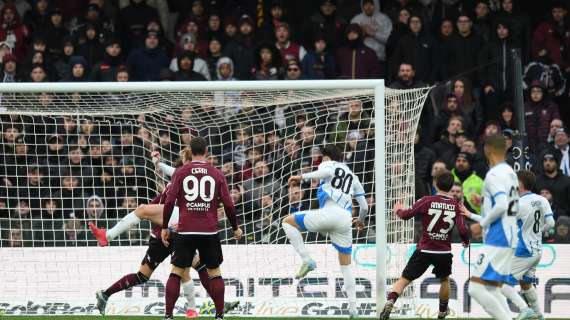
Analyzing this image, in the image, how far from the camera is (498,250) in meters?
10.6

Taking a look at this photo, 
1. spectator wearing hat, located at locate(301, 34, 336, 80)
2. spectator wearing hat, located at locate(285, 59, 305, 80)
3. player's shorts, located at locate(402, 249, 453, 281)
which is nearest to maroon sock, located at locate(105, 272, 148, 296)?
player's shorts, located at locate(402, 249, 453, 281)

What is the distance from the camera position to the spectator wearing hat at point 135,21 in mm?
19781

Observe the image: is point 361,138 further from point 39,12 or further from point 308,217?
point 39,12

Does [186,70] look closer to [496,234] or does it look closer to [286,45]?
[286,45]

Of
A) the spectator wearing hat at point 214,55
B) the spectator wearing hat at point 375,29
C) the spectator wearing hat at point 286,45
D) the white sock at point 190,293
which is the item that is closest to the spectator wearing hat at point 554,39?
the spectator wearing hat at point 375,29

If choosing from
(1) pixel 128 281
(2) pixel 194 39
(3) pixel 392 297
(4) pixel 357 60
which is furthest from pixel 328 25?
(3) pixel 392 297

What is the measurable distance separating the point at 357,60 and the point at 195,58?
2440 mm

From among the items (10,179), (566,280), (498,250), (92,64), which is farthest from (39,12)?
(498,250)

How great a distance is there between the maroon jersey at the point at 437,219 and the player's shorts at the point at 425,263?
0.05 m

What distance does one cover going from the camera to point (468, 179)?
54.1 ft

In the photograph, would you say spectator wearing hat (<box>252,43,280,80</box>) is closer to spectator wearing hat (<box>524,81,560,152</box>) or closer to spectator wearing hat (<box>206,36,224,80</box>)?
spectator wearing hat (<box>206,36,224,80</box>)

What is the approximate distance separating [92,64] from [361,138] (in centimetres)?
553

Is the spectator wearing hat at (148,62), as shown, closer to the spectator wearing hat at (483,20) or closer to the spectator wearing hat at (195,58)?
the spectator wearing hat at (195,58)

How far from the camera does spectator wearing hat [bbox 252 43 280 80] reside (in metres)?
18.4
